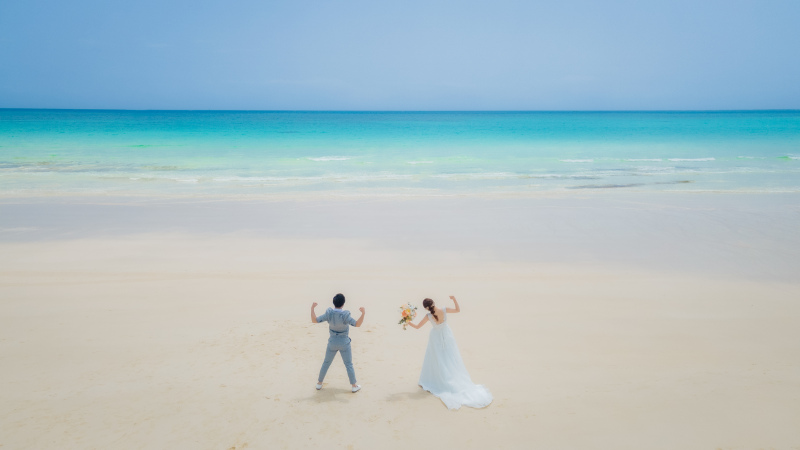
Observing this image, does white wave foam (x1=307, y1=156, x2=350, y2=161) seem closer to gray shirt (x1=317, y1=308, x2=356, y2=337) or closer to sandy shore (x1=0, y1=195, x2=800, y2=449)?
sandy shore (x1=0, y1=195, x2=800, y2=449)

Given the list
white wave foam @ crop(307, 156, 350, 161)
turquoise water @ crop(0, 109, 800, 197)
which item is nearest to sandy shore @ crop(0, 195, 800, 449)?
turquoise water @ crop(0, 109, 800, 197)

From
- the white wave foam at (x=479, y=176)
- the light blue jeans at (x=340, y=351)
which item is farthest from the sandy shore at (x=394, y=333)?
the white wave foam at (x=479, y=176)

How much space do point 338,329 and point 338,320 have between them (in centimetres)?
17

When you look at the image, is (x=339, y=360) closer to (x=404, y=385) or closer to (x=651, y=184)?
(x=404, y=385)

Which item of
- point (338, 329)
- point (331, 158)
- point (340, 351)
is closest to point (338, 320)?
point (338, 329)

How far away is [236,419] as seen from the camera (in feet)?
20.7

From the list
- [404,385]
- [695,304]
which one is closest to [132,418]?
[404,385]

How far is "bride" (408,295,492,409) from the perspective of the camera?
21.9 feet

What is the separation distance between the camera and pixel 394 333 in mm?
8828

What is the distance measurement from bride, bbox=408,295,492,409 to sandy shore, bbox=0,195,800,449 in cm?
21

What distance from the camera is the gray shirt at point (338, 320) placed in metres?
6.40

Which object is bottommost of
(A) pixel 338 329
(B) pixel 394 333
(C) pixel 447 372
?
(B) pixel 394 333

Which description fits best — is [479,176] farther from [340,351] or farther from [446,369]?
[340,351]

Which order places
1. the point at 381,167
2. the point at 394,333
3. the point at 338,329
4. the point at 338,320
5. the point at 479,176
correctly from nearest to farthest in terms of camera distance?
the point at 338,320 → the point at 338,329 → the point at 394,333 → the point at 479,176 → the point at 381,167
